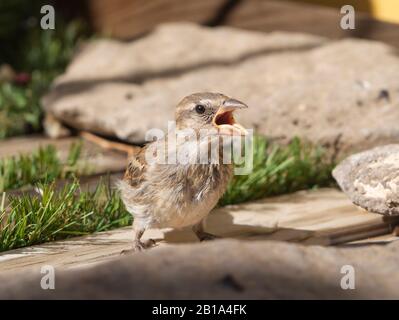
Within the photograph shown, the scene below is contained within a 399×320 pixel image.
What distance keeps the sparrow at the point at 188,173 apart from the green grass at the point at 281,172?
2.87 ft

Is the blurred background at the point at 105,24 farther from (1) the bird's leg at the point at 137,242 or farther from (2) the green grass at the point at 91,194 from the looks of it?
(1) the bird's leg at the point at 137,242

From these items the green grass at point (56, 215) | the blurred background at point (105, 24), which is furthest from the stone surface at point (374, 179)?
the blurred background at point (105, 24)

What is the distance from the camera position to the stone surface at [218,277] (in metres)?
2.81

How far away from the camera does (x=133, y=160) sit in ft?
13.5

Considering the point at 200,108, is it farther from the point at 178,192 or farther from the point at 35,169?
the point at 35,169

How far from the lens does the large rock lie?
5.33 m

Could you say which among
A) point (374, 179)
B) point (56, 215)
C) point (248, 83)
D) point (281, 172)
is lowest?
point (56, 215)

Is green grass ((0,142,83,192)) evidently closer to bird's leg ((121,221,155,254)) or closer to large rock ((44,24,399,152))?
large rock ((44,24,399,152))

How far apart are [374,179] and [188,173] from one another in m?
1.00

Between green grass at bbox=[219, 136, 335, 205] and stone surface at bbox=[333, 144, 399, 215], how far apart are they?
0.72 m

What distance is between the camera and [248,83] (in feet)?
19.4

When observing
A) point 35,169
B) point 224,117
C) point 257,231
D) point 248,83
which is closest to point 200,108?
point 224,117
